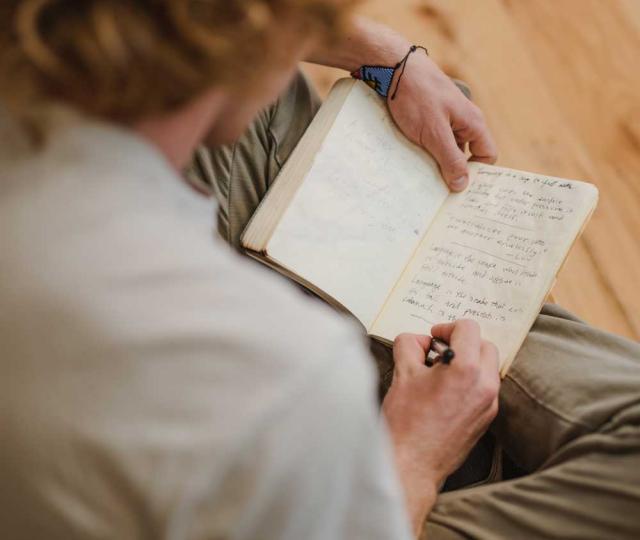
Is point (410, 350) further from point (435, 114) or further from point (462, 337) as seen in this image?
point (435, 114)

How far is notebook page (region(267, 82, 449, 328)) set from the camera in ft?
2.41

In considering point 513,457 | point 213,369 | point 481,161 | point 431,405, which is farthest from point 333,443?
point 481,161

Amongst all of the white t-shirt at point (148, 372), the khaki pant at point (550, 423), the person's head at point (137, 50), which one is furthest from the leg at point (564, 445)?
the person's head at point (137, 50)

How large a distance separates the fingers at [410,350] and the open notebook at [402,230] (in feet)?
0.13

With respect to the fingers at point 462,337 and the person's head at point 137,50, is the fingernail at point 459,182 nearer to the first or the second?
the fingers at point 462,337

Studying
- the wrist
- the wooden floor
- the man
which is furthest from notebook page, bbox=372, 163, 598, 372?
the wooden floor

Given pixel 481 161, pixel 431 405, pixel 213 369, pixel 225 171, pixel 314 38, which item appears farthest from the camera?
pixel 481 161

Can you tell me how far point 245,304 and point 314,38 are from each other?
0.64 feet

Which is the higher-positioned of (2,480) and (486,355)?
(486,355)

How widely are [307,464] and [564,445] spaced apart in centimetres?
41

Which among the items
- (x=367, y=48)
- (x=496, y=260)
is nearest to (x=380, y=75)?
(x=367, y=48)

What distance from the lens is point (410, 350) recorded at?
70cm

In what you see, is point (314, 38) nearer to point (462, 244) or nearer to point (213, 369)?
point (213, 369)

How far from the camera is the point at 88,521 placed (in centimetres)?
36
